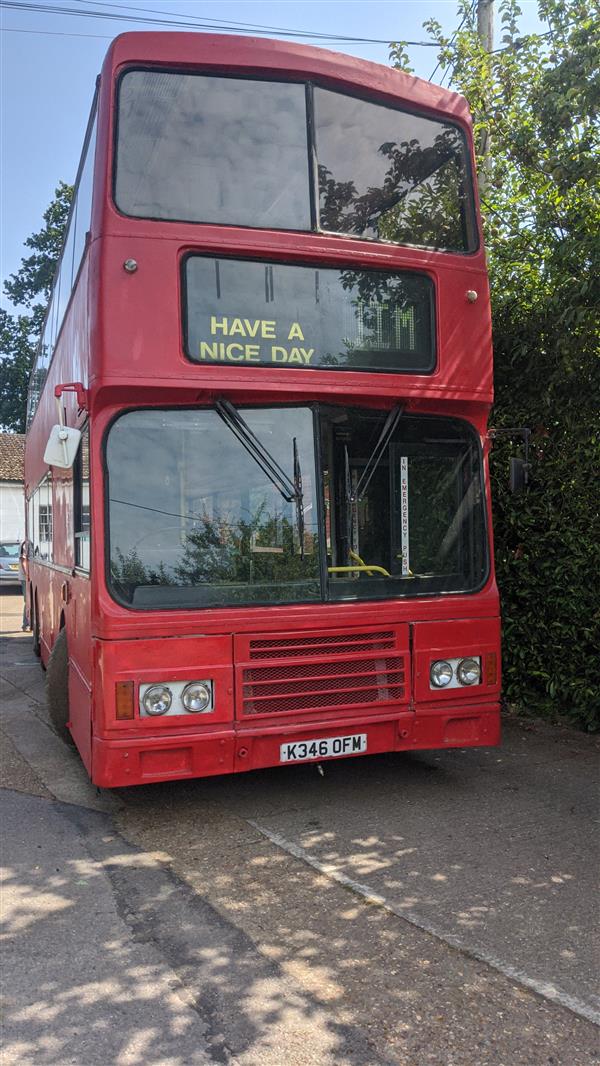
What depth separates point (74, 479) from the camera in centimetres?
622

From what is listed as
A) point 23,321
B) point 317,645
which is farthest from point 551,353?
point 23,321

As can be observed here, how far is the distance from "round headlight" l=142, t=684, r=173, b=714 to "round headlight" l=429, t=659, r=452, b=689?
170 centimetres

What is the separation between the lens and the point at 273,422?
5.29m

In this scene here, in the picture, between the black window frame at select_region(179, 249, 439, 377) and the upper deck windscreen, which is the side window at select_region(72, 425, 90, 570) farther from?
the upper deck windscreen

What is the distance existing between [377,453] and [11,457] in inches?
1618

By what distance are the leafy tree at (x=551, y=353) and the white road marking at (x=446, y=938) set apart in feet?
11.4

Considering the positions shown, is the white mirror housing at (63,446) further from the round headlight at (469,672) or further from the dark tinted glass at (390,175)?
the round headlight at (469,672)

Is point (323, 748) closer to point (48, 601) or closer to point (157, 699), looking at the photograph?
point (157, 699)

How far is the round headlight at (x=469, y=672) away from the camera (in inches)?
223

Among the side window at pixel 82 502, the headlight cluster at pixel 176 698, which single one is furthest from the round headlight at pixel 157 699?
the side window at pixel 82 502

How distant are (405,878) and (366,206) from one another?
4038 millimetres

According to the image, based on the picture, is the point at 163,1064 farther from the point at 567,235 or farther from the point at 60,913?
the point at 567,235

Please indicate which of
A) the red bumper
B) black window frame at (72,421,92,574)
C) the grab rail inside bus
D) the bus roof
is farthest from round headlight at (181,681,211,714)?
the bus roof

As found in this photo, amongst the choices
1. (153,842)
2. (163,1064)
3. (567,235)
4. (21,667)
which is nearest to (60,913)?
(153,842)
